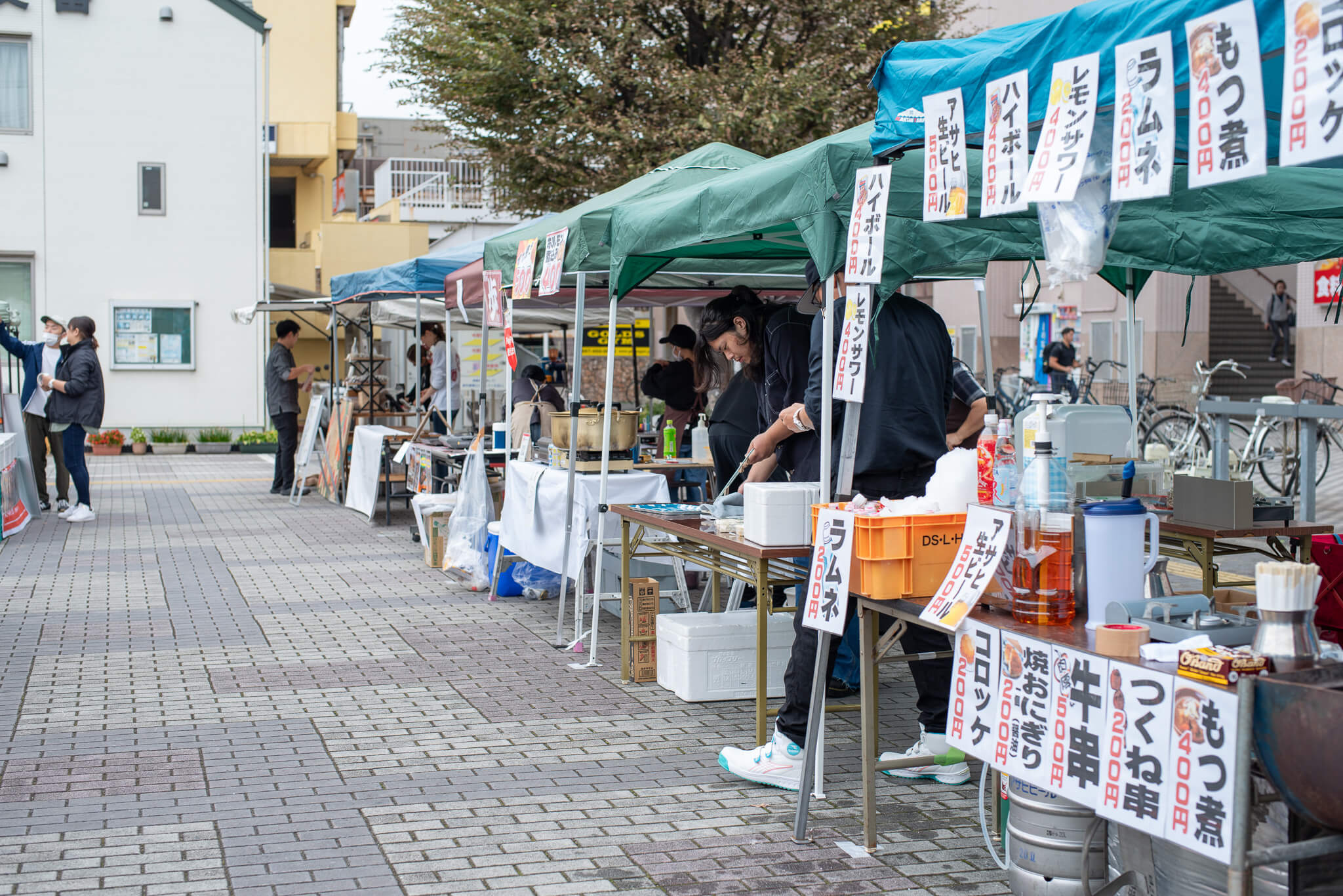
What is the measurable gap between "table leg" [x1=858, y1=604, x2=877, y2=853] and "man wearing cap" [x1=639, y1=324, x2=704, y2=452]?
5606 mm

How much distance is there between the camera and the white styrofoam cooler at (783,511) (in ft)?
15.9

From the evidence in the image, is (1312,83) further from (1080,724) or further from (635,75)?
(635,75)

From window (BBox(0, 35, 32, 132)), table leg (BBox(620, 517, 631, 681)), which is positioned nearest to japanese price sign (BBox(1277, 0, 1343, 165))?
table leg (BBox(620, 517, 631, 681))

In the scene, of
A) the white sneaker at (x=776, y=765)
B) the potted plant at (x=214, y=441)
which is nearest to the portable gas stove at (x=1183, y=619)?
the white sneaker at (x=776, y=765)

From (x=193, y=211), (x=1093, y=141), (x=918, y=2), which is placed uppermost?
(x=918, y=2)

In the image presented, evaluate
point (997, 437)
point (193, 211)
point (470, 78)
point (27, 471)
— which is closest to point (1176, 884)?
point (997, 437)

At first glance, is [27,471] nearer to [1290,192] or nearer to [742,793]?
[742,793]

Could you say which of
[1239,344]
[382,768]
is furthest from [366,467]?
[1239,344]

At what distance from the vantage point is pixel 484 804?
470 cm

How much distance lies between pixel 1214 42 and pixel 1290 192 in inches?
123

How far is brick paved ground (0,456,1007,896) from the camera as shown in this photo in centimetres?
405

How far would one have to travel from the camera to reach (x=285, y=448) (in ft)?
52.2

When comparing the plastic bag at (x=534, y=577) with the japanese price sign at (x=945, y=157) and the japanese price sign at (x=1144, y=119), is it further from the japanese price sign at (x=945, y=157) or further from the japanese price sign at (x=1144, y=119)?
the japanese price sign at (x=1144, y=119)

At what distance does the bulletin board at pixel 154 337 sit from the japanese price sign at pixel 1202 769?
79.8ft
